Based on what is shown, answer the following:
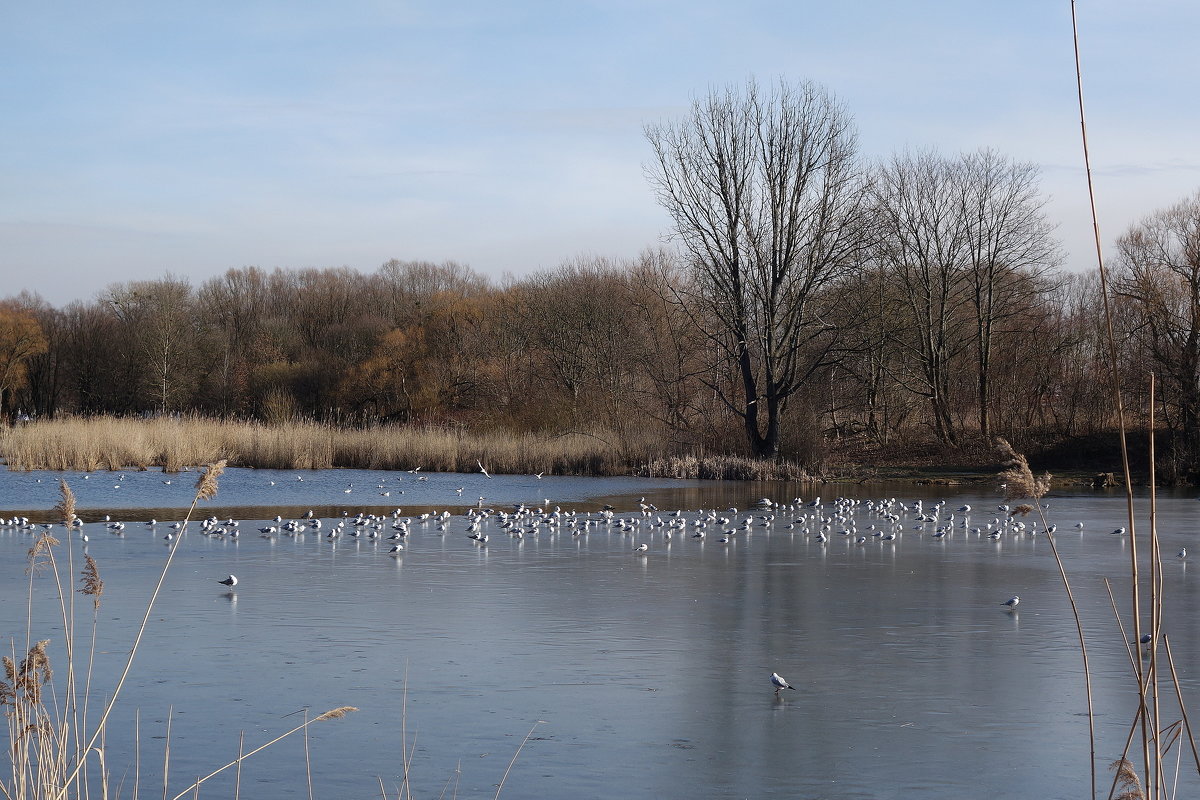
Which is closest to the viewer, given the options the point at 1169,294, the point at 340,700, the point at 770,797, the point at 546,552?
the point at 770,797

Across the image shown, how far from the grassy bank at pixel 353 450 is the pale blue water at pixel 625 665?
13.9 m

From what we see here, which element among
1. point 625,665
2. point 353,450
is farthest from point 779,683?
point 353,450

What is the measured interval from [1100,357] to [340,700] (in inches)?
1223

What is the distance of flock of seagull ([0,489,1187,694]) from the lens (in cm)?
1270

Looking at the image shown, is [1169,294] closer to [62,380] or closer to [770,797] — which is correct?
[770,797]

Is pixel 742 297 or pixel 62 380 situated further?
pixel 62 380

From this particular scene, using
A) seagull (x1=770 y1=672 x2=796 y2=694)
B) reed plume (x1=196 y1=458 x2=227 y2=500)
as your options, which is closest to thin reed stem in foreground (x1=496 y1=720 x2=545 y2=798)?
seagull (x1=770 y1=672 x2=796 y2=694)

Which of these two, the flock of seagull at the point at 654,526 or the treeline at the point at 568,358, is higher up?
the treeline at the point at 568,358

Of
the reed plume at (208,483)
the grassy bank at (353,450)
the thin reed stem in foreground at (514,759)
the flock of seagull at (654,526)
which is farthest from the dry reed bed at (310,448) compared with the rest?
the reed plume at (208,483)

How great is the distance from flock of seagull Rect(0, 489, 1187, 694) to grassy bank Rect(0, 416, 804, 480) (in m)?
9.34

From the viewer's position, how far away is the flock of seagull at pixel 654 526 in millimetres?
12703

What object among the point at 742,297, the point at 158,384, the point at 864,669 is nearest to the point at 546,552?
the point at 864,669

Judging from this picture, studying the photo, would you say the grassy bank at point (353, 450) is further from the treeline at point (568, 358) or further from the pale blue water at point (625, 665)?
the pale blue water at point (625, 665)

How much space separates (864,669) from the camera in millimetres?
5957
